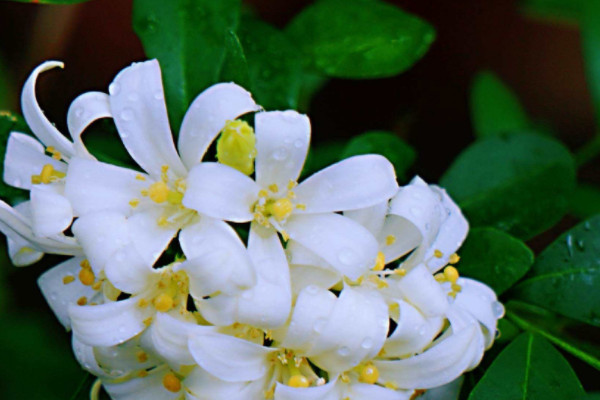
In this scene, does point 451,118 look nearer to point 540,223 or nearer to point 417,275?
point 540,223

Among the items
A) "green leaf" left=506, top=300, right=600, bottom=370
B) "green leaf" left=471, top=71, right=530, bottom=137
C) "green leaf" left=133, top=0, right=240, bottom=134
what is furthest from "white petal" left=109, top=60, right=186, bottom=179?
"green leaf" left=471, top=71, right=530, bottom=137

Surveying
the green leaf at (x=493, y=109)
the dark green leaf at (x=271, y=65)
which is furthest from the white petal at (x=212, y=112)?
the green leaf at (x=493, y=109)

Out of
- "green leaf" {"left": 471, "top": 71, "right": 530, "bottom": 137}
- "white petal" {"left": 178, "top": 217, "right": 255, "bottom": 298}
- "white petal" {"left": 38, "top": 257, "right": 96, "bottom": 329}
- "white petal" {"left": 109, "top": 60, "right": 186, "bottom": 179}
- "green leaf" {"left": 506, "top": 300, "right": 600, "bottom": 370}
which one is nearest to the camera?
"white petal" {"left": 178, "top": 217, "right": 255, "bottom": 298}

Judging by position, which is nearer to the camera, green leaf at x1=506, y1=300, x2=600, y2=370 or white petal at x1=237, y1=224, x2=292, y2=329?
white petal at x1=237, y1=224, x2=292, y2=329

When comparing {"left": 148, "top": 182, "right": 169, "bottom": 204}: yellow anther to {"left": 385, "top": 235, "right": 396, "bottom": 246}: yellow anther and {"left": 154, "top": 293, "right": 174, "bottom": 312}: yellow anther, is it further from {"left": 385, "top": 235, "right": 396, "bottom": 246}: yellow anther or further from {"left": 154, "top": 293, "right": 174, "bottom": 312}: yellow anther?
{"left": 385, "top": 235, "right": 396, "bottom": 246}: yellow anther

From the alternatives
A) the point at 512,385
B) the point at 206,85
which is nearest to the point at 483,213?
the point at 512,385

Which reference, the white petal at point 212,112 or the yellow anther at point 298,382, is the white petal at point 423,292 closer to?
the yellow anther at point 298,382

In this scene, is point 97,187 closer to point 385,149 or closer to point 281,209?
point 281,209
